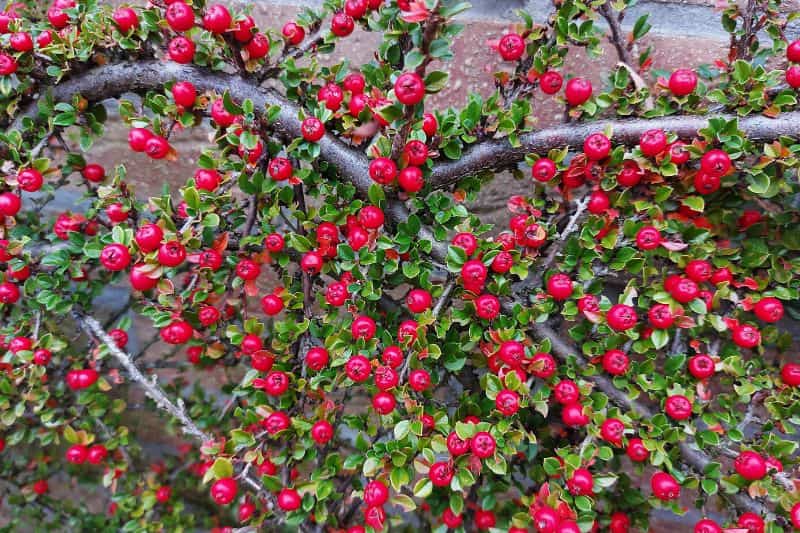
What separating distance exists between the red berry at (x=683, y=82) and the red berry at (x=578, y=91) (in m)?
0.14

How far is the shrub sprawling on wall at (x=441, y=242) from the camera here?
35.7 inches

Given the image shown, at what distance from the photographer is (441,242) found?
3.24ft

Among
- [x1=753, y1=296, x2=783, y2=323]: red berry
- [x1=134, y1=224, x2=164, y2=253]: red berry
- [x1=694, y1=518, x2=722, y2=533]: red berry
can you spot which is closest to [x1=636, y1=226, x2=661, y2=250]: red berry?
[x1=753, y1=296, x2=783, y2=323]: red berry

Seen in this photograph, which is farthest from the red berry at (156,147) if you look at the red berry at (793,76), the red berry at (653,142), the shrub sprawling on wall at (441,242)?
the red berry at (793,76)

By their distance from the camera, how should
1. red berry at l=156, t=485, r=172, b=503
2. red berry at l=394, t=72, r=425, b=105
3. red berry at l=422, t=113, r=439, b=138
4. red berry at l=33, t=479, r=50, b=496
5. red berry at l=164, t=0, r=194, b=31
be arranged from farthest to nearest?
1. red berry at l=33, t=479, r=50, b=496
2. red berry at l=156, t=485, r=172, b=503
3. red berry at l=422, t=113, r=439, b=138
4. red berry at l=164, t=0, r=194, b=31
5. red berry at l=394, t=72, r=425, b=105

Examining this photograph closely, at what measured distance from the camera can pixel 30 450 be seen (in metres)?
1.89

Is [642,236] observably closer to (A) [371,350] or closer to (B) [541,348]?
(B) [541,348]

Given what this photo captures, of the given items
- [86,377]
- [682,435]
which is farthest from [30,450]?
[682,435]

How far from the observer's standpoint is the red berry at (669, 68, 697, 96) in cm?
93

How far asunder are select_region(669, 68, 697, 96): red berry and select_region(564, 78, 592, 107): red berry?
5.6 inches

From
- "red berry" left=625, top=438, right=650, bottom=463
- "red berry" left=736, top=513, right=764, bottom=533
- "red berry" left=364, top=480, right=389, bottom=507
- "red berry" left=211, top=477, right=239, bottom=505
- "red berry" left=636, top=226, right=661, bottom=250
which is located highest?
"red berry" left=636, top=226, right=661, bottom=250

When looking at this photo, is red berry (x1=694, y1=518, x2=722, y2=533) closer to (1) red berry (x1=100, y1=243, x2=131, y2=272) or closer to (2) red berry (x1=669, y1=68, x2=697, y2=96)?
(2) red berry (x1=669, y1=68, x2=697, y2=96)

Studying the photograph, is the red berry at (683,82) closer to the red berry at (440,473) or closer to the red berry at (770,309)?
the red berry at (770,309)

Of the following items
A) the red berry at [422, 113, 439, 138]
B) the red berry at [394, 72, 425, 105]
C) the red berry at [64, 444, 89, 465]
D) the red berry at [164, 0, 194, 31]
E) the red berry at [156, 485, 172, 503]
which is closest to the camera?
the red berry at [394, 72, 425, 105]
